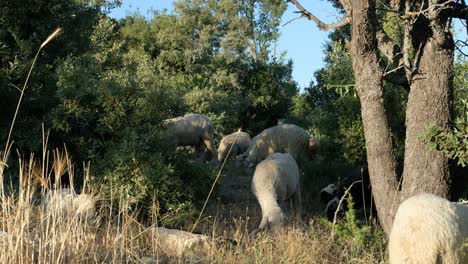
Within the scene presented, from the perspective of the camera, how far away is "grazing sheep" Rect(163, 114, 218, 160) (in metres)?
17.0

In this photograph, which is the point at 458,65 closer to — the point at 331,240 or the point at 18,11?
the point at 331,240

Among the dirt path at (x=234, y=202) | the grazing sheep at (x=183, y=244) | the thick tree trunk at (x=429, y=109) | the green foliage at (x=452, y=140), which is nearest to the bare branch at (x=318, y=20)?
the thick tree trunk at (x=429, y=109)

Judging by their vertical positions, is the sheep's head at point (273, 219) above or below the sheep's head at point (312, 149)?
below

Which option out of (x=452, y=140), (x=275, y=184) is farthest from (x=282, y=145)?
(x=452, y=140)

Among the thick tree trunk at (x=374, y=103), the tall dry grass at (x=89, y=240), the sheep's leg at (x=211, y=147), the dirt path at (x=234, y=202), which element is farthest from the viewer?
the sheep's leg at (x=211, y=147)

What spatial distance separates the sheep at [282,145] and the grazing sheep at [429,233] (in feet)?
36.6

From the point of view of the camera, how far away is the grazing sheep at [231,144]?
17984mm

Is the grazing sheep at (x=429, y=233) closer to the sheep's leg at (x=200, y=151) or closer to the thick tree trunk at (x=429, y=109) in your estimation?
the thick tree trunk at (x=429, y=109)

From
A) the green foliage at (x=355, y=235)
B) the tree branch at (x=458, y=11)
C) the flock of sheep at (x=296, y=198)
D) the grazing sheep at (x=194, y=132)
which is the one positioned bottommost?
the green foliage at (x=355, y=235)

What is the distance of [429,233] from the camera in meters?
5.62

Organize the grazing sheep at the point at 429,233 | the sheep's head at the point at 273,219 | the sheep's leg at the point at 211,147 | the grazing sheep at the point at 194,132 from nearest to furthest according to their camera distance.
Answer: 1. the grazing sheep at the point at 429,233
2. the sheep's head at the point at 273,219
3. the grazing sheep at the point at 194,132
4. the sheep's leg at the point at 211,147

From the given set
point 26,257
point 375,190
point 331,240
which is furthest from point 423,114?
point 26,257

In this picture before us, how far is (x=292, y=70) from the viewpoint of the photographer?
36625 millimetres

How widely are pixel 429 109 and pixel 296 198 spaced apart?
4.77m
